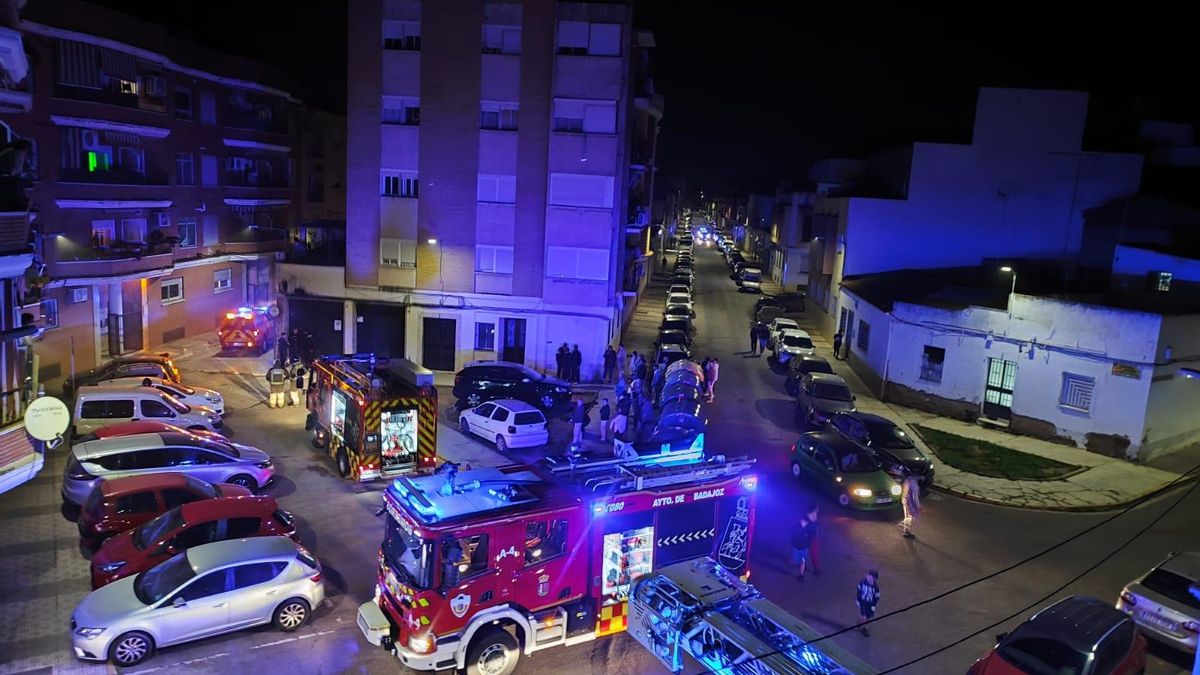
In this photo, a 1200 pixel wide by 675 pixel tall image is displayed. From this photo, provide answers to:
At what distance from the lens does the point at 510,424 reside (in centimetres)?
2175

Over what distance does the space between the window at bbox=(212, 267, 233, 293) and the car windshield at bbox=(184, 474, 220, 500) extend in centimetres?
2397

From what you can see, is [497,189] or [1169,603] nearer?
[1169,603]

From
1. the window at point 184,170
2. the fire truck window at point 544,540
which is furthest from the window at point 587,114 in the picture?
the fire truck window at point 544,540

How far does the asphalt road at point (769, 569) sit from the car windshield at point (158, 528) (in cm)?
129

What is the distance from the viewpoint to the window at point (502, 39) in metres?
28.7

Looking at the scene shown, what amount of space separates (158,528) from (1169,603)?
1689 cm

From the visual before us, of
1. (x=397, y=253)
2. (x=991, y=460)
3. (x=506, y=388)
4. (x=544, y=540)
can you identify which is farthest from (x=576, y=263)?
(x=544, y=540)

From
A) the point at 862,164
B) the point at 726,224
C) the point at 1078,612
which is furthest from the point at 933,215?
the point at 726,224

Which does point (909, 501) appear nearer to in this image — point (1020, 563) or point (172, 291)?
point (1020, 563)

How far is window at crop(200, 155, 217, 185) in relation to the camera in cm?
3506

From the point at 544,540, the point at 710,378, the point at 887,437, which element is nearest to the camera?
the point at 544,540

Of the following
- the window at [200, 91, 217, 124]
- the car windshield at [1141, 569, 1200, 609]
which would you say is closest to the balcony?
the window at [200, 91, 217, 124]

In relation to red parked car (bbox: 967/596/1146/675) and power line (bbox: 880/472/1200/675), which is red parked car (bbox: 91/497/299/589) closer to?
power line (bbox: 880/472/1200/675)

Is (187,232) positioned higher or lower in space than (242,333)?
higher
